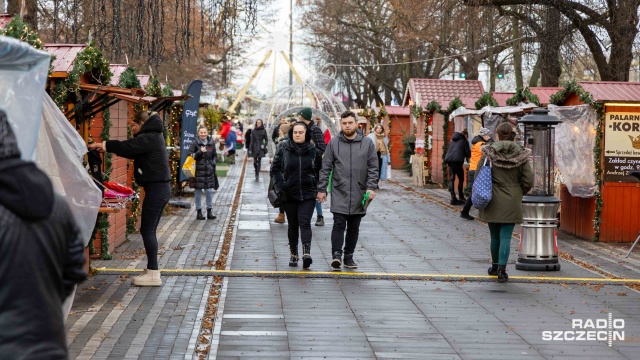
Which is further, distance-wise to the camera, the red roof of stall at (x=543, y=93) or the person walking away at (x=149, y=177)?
the red roof of stall at (x=543, y=93)

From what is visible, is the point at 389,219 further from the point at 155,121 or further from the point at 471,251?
the point at 155,121

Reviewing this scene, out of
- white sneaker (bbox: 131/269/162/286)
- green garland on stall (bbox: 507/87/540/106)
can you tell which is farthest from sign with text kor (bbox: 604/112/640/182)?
white sneaker (bbox: 131/269/162/286)

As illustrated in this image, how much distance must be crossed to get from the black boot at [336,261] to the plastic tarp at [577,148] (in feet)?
17.9

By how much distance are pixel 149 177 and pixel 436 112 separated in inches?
795

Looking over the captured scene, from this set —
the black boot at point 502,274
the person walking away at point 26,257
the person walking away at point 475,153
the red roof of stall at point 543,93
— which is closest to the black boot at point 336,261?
the black boot at point 502,274

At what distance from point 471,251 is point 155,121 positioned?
5.25 m

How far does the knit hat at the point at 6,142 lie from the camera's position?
136 inches

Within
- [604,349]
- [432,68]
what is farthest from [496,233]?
[432,68]

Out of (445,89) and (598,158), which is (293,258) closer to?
(598,158)

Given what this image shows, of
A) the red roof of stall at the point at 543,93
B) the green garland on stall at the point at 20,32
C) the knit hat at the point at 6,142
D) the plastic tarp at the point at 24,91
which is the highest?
the red roof of stall at the point at 543,93

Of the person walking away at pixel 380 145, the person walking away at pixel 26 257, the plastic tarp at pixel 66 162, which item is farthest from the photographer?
the person walking away at pixel 380 145

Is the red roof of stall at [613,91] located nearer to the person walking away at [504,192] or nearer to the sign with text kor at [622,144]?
the sign with text kor at [622,144]

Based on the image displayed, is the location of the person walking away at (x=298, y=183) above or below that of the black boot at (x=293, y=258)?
above

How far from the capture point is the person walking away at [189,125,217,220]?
696 inches
